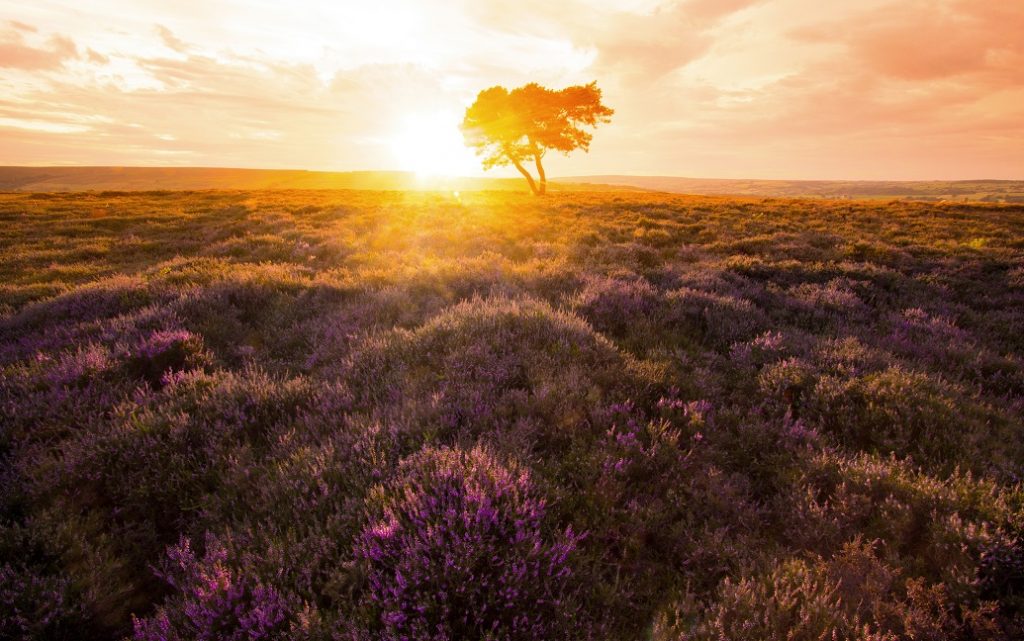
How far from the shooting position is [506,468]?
338 centimetres

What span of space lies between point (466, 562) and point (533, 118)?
133ft

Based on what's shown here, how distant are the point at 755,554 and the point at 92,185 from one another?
162 metres

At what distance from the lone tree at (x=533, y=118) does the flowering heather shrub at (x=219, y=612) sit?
37.2 meters

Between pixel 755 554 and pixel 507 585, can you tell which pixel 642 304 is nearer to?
pixel 755 554

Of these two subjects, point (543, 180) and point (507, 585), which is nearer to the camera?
point (507, 585)

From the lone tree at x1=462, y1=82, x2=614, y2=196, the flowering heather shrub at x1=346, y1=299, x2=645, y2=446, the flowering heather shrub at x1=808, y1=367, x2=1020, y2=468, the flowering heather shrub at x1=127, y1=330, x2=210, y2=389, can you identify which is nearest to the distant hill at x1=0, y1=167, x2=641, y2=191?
the lone tree at x1=462, y1=82, x2=614, y2=196

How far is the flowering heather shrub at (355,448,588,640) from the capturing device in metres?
2.40

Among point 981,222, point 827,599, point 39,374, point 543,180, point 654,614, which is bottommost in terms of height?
point 654,614

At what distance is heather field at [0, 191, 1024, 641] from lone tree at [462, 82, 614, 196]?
3316cm

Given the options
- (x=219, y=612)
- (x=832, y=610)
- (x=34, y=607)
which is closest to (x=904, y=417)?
(x=832, y=610)

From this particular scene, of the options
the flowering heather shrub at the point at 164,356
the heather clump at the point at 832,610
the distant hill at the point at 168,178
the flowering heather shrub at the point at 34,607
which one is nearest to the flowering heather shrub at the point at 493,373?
the heather clump at the point at 832,610

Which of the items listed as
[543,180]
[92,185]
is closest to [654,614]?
[543,180]

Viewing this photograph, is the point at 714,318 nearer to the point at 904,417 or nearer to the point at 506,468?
the point at 904,417

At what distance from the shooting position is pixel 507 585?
2531mm
